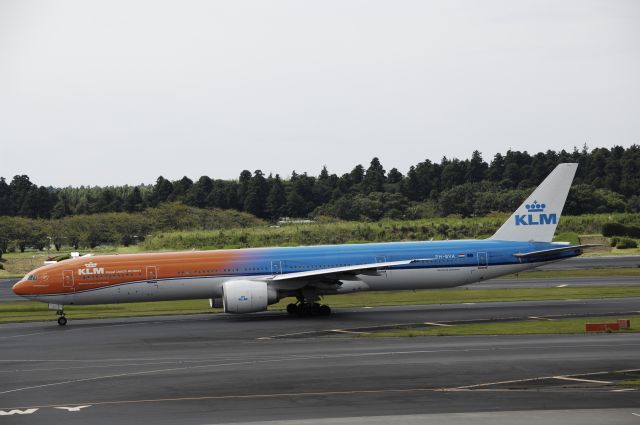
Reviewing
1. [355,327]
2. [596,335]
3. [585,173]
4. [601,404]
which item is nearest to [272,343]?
[355,327]

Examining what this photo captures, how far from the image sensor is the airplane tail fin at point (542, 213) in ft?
151

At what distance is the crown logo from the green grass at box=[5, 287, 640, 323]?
512 cm

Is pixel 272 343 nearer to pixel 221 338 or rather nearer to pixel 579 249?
pixel 221 338

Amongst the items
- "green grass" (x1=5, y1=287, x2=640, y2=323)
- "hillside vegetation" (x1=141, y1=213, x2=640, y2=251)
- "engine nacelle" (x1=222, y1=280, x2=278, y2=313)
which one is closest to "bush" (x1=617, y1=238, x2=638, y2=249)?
"hillside vegetation" (x1=141, y1=213, x2=640, y2=251)

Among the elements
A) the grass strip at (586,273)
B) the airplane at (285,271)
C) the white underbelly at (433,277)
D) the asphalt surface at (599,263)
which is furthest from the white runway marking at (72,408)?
the asphalt surface at (599,263)

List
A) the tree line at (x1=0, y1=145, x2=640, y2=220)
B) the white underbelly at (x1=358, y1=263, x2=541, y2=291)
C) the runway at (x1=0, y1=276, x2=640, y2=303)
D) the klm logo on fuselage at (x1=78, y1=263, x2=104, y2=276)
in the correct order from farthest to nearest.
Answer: the tree line at (x1=0, y1=145, x2=640, y2=220) < the runway at (x1=0, y1=276, x2=640, y2=303) < the white underbelly at (x1=358, y1=263, x2=541, y2=291) < the klm logo on fuselage at (x1=78, y1=263, x2=104, y2=276)

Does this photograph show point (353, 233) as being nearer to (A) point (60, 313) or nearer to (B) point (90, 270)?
(B) point (90, 270)

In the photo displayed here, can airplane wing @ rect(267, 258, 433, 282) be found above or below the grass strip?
above

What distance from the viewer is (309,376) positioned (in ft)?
84.9

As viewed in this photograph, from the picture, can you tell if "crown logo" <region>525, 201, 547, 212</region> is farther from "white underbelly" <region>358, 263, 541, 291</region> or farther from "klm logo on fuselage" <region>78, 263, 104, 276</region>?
"klm logo on fuselage" <region>78, 263, 104, 276</region>

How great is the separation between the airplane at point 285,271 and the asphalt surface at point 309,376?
11.9ft

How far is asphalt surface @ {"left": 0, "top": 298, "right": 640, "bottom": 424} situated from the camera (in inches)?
826

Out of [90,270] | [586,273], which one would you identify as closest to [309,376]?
[90,270]

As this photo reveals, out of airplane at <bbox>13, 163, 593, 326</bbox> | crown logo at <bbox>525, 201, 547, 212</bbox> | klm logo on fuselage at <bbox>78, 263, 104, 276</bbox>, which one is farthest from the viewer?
crown logo at <bbox>525, 201, 547, 212</bbox>
